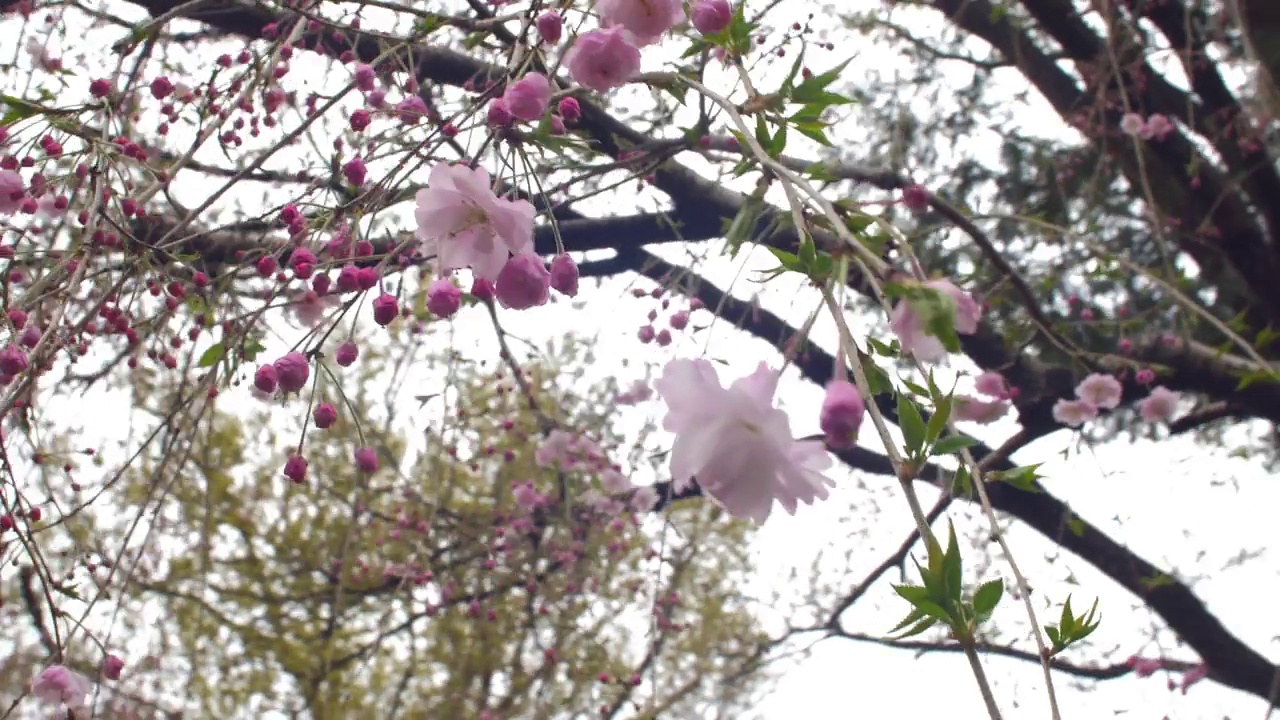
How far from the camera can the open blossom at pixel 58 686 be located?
109 cm

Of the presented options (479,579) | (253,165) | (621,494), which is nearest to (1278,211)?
(621,494)

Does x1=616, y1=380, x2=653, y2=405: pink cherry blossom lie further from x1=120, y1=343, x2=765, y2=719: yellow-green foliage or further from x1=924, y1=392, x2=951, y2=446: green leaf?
x1=924, y1=392, x2=951, y2=446: green leaf

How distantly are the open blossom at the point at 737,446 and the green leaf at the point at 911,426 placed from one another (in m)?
0.08

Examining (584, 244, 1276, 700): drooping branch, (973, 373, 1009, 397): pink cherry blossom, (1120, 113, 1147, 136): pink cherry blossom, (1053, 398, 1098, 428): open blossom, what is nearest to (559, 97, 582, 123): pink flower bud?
(973, 373, 1009, 397): pink cherry blossom

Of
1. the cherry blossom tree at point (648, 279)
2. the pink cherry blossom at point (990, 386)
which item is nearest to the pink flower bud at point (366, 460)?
the cherry blossom tree at point (648, 279)

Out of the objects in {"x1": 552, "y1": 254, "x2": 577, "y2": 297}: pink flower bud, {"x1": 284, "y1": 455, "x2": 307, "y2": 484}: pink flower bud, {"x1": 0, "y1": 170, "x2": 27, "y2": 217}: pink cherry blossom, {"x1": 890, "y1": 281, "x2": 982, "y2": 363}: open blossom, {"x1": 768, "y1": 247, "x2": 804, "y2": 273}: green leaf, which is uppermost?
{"x1": 0, "y1": 170, "x2": 27, "y2": 217}: pink cherry blossom

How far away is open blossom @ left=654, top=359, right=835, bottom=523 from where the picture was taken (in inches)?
22.3

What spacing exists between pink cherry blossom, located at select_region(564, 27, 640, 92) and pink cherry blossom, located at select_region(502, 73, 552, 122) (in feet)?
0.19

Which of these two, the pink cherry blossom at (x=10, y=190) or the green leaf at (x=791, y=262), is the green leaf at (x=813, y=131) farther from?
the pink cherry blossom at (x=10, y=190)

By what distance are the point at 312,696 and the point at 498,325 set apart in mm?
2631

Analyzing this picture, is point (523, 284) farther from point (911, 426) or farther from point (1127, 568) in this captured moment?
point (1127, 568)

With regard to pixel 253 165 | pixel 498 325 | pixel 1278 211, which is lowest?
pixel 253 165

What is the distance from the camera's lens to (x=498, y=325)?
1.96 meters

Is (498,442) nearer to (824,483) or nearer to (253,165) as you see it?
(253,165)
